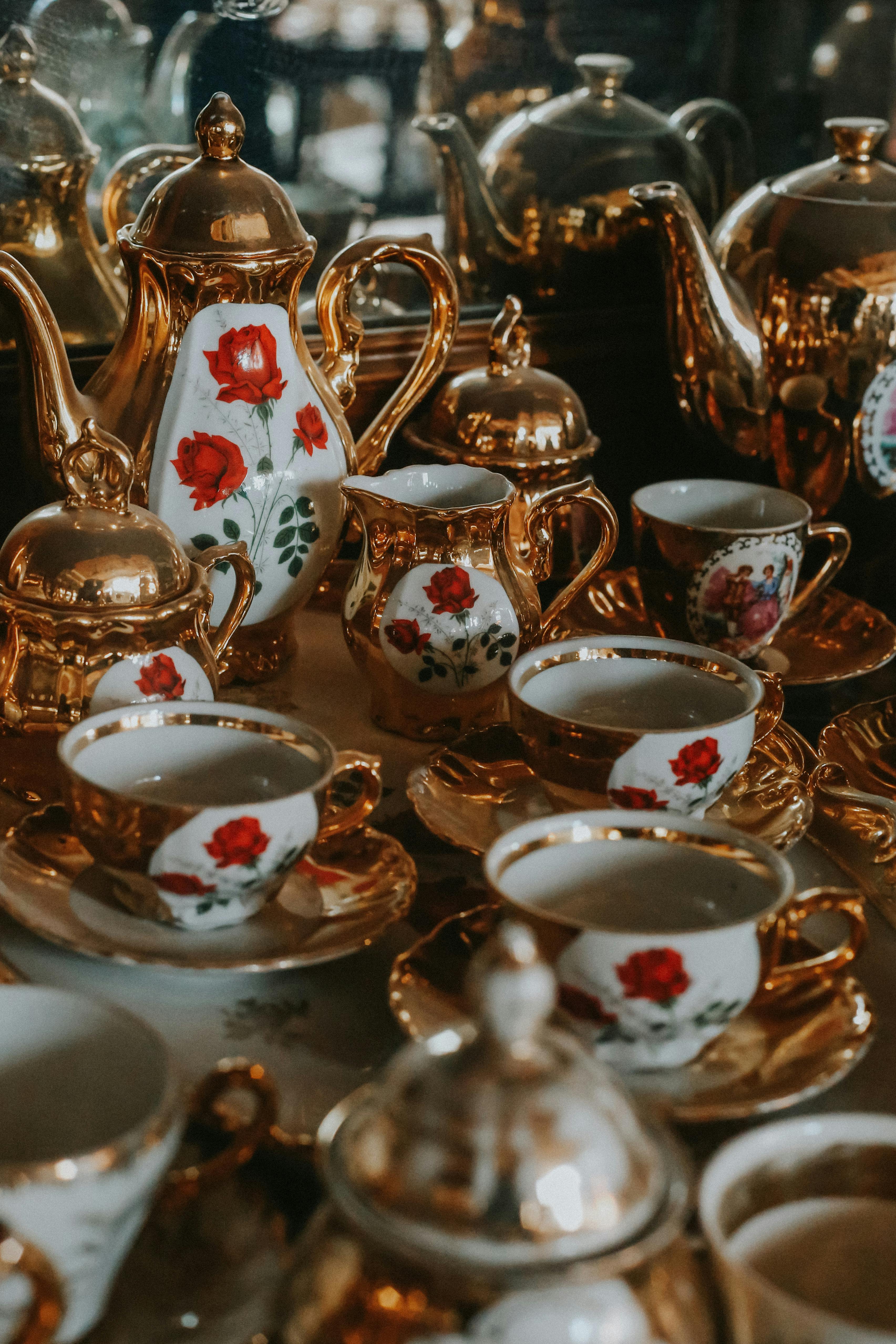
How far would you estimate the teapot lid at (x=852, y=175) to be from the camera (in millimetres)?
952

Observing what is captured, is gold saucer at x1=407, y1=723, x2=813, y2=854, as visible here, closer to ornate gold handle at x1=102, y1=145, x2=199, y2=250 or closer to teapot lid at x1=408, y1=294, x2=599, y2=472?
teapot lid at x1=408, y1=294, x2=599, y2=472

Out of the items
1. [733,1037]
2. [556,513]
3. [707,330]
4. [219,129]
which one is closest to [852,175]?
[707,330]

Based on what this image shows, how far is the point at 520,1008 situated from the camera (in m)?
0.30

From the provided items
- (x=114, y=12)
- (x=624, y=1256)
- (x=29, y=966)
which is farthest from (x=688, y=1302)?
(x=114, y=12)

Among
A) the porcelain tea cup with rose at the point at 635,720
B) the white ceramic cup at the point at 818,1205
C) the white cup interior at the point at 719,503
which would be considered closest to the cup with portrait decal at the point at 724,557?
the white cup interior at the point at 719,503

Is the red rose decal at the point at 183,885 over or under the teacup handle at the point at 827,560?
over

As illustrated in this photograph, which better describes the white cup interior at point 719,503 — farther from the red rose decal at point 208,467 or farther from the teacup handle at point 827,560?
the red rose decal at point 208,467

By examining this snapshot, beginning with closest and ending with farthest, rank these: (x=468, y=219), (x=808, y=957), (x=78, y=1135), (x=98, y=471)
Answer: (x=78, y=1135), (x=808, y=957), (x=98, y=471), (x=468, y=219)

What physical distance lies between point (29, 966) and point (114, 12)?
0.67 meters

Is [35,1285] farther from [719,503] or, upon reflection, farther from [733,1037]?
[719,503]

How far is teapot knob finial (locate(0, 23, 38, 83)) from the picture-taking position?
874 millimetres

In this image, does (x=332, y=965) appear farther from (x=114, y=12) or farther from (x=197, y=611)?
(x=114, y=12)

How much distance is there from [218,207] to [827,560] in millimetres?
451

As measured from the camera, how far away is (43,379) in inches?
28.2
